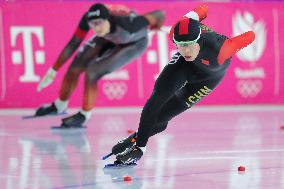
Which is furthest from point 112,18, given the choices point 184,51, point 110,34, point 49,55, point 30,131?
point 184,51

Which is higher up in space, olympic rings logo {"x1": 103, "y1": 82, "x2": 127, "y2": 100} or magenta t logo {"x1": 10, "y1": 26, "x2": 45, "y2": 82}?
magenta t logo {"x1": 10, "y1": 26, "x2": 45, "y2": 82}

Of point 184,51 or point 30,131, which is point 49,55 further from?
point 184,51

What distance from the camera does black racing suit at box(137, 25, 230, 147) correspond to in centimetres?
669

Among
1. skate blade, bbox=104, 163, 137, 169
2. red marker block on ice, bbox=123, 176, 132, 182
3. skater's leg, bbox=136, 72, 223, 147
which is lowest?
red marker block on ice, bbox=123, 176, 132, 182

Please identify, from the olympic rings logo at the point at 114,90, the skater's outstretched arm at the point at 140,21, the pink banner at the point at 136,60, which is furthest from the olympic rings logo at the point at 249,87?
the skater's outstretched arm at the point at 140,21

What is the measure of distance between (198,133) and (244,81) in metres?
3.45

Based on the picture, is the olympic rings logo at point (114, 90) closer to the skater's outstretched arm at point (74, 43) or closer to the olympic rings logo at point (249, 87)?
the olympic rings logo at point (249, 87)

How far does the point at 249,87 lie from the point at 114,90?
207 centimetres

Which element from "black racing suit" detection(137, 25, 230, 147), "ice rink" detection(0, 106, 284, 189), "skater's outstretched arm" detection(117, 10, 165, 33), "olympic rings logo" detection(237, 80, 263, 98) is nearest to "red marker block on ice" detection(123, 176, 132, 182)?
"ice rink" detection(0, 106, 284, 189)

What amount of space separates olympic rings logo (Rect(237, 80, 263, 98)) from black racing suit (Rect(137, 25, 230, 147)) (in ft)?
19.2

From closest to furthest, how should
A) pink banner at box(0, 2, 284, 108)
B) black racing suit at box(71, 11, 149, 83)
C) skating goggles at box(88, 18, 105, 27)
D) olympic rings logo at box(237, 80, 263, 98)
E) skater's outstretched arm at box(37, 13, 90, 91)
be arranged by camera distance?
1. skating goggles at box(88, 18, 105, 27)
2. black racing suit at box(71, 11, 149, 83)
3. skater's outstretched arm at box(37, 13, 90, 91)
4. pink banner at box(0, 2, 284, 108)
5. olympic rings logo at box(237, 80, 263, 98)

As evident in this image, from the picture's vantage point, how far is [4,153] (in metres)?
7.84

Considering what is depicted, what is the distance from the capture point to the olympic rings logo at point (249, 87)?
42.8ft

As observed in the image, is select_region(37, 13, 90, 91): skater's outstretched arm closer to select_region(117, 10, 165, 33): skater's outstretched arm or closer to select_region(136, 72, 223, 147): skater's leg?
select_region(117, 10, 165, 33): skater's outstretched arm
